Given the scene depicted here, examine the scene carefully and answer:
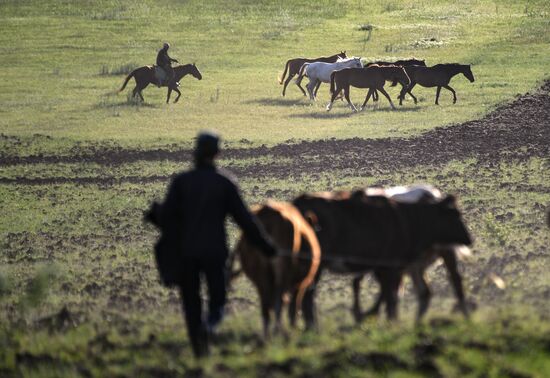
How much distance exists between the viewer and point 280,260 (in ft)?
35.6

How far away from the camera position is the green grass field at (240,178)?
34.0 feet

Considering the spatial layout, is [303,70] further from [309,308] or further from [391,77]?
[309,308]

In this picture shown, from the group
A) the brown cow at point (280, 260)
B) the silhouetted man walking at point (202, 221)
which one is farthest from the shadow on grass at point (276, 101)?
the silhouetted man walking at point (202, 221)

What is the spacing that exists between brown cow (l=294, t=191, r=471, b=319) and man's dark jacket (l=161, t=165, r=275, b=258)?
1615 millimetres

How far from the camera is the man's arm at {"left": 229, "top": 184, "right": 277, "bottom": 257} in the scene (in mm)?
10055

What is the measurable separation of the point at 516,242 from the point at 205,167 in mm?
10000

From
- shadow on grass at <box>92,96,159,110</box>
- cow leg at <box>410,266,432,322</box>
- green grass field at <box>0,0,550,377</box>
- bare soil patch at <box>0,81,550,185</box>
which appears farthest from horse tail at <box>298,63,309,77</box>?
cow leg at <box>410,266,432,322</box>

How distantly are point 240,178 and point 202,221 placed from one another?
59.2 feet

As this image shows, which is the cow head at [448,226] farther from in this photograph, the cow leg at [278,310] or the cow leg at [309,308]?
the cow leg at [278,310]

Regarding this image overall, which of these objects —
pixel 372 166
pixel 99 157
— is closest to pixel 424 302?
pixel 372 166

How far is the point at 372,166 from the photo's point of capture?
28844 millimetres

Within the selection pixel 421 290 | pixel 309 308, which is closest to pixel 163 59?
pixel 421 290

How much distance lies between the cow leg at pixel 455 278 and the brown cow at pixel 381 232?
47 centimetres

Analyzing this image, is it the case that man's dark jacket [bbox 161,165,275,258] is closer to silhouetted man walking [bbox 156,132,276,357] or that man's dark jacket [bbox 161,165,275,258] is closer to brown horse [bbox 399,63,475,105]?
silhouetted man walking [bbox 156,132,276,357]
